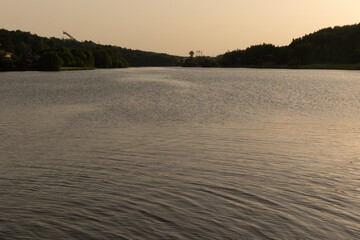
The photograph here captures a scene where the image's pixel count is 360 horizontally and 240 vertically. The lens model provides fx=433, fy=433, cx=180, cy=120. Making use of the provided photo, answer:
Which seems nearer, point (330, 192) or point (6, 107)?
point (330, 192)

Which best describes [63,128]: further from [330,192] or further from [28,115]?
[330,192]

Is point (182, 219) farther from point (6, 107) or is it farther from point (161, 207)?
point (6, 107)

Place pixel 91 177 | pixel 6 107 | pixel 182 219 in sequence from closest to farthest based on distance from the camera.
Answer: pixel 182 219
pixel 91 177
pixel 6 107

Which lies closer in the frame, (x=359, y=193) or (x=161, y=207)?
(x=161, y=207)

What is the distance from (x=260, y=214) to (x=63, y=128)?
24739mm

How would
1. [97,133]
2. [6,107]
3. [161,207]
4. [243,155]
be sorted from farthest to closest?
1. [6,107]
2. [97,133]
3. [243,155]
4. [161,207]

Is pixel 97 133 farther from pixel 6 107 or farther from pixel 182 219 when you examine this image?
pixel 6 107

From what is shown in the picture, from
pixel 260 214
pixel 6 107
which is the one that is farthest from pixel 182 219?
pixel 6 107

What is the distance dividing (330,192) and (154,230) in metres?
8.52

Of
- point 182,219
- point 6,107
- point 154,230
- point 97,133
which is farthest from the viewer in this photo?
point 6,107

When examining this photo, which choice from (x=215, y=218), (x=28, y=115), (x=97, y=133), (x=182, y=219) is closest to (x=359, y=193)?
(x=215, y=218)

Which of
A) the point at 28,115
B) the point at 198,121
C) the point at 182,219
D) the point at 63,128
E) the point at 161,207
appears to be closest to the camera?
the point at 182,219

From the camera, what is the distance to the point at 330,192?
18.6 meters

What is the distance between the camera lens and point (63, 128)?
3675 cm
